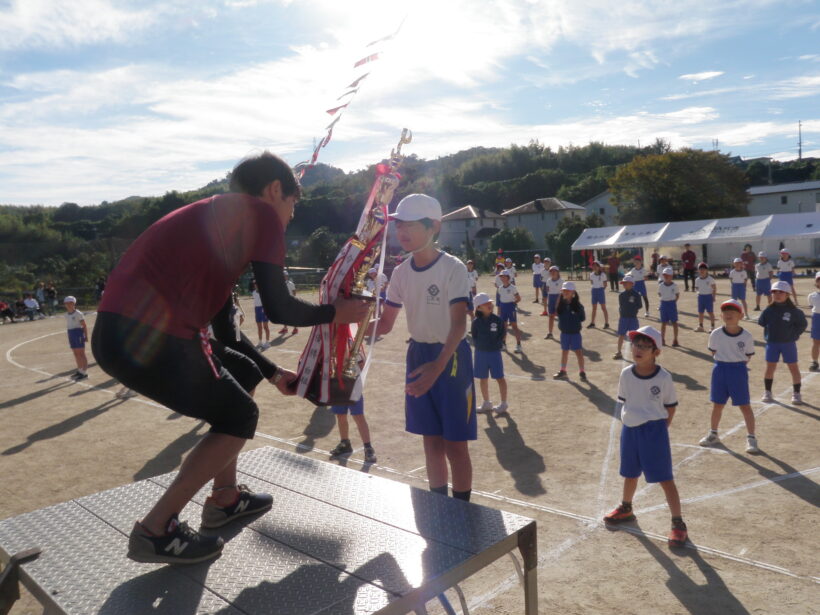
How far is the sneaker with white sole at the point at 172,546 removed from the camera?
9.12 feet

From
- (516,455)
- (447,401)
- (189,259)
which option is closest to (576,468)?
(516,455)

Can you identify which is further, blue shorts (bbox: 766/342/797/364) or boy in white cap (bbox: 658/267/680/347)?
boy in white cap (bbox: 658/267/680/347)

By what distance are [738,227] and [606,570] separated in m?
29.9

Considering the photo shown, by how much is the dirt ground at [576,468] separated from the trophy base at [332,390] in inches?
75.0

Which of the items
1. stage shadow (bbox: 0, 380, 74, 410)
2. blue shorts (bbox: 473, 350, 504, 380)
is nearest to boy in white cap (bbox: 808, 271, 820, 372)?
blue shorts (bbox: 473, 350, 504, 380)

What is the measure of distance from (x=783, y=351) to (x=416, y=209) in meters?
7.77

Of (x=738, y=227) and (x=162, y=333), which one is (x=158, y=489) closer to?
(x=162, y=333)

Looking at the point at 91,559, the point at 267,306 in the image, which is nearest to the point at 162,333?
the point at 267,306

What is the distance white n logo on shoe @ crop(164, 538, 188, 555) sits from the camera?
111 inches

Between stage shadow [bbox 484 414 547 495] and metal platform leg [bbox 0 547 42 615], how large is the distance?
180 inches

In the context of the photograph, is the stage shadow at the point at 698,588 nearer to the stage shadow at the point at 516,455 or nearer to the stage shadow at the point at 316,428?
the stage shadow at the point at 516,455

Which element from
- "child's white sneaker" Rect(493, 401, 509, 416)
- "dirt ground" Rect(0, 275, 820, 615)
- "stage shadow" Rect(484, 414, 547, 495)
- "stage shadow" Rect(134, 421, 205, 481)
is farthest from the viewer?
"child's white sneaker" Rect(493, 401, 509, 416)

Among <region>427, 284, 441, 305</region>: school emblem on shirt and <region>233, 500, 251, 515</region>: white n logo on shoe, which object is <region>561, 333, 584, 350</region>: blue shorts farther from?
<region>233, 500, 251, 515</region>: white n logo on shoe

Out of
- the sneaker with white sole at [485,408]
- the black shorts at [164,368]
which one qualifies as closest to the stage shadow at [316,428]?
the sneaker with white sole at [485,408]
